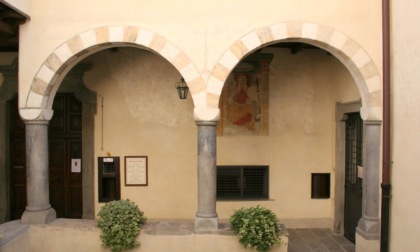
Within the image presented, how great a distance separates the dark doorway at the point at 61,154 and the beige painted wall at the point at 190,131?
57 centimetres

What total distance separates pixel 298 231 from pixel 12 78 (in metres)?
6.44

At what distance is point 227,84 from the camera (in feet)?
24.5

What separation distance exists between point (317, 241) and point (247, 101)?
2.94 meters

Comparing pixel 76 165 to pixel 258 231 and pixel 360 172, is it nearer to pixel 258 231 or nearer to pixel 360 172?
pixel 258 231

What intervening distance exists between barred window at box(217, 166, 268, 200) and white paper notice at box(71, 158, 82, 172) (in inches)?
111

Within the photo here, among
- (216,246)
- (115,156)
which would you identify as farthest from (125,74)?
(216,246)

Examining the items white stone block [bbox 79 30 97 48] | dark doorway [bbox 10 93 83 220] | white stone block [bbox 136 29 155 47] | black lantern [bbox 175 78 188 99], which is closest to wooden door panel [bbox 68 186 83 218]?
dark doorway [bbox 10 93 83 220]

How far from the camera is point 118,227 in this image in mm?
5402

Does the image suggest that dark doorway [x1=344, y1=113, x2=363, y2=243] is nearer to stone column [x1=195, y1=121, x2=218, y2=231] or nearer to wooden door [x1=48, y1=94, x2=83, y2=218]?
stone column [x1=195, y1=121, x2=218, y2=231]

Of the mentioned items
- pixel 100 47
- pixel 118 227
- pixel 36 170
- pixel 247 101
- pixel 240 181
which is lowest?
pixel 118 227

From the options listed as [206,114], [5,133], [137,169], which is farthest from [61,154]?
[206,114]

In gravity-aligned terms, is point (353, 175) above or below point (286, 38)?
below

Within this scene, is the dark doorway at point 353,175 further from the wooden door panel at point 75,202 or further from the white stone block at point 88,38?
the wooden door panel at point 75,202

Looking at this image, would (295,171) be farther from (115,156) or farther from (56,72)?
(56,72)
